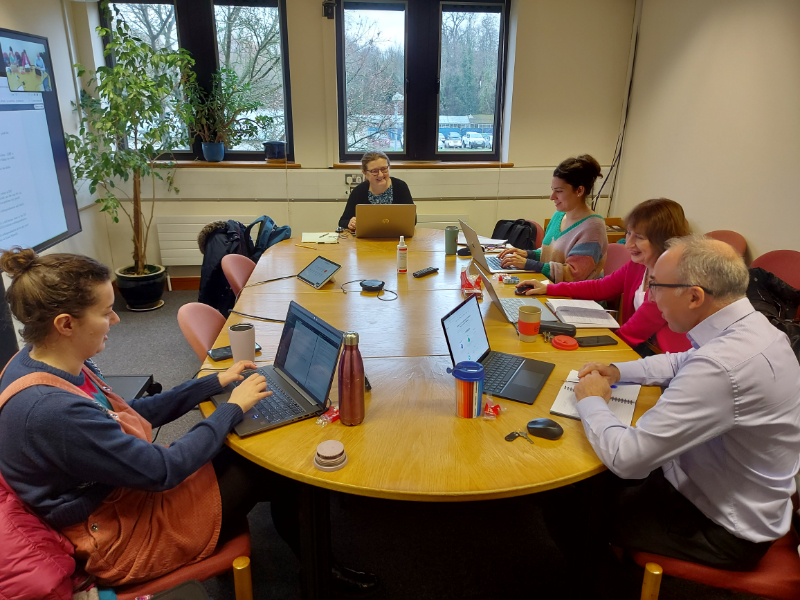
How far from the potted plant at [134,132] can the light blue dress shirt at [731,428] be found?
3.95 meters

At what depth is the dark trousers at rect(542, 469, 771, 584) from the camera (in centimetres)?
134

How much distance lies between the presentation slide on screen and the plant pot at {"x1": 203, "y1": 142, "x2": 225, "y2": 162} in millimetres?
1419

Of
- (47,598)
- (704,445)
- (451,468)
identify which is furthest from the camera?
(704,445)

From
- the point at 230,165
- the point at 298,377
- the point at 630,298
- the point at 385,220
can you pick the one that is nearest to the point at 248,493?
the point at 298,377

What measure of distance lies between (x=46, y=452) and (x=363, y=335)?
1.15 m

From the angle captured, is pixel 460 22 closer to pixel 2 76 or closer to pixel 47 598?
pixel 2 76

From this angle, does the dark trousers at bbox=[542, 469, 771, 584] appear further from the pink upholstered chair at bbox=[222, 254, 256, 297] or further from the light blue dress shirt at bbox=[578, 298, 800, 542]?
the pink upholstered chair at bbox=[222, 254, 256, 297]

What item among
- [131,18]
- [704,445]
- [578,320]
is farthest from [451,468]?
[131,18]

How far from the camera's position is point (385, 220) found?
3.65 m

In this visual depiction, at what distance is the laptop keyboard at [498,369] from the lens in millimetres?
1672

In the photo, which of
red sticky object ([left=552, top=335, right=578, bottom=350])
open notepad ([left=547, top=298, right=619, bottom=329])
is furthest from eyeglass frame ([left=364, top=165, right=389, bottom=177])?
red sticky object ([left=552, top=335, right=578, bottom=350])

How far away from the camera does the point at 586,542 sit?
1.49 m

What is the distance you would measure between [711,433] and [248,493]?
117 centimetres

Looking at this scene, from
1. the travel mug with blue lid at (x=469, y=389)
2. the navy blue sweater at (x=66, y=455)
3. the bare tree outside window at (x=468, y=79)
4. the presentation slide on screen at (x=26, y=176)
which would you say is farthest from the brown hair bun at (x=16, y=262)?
the bare tree outside window at (x=468, y=79)
